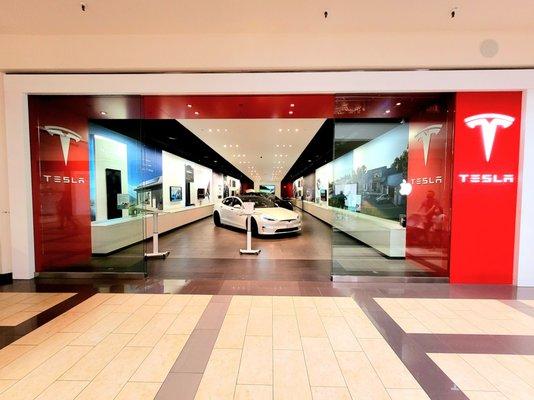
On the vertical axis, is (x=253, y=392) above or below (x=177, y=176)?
below

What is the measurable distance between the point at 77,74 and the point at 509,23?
20.9 ft

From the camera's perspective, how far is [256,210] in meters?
7.73

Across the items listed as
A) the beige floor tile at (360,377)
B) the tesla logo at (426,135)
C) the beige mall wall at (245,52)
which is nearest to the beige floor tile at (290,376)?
the beige floor tile at (360,377)

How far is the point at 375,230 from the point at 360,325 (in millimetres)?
3585

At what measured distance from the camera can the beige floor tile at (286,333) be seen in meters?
2.30

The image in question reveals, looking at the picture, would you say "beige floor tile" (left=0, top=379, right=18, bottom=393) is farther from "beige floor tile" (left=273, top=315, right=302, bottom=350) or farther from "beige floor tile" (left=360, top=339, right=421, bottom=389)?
"beige floor tile" (left=360, top=339, right=421, bottom=389)

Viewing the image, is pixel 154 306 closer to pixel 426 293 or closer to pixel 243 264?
pixel 243 264

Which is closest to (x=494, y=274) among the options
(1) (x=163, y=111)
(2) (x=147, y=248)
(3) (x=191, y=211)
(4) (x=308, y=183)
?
(1) (x=163, y=111)

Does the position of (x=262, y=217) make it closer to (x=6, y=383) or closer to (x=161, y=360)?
(x=161, y=360)

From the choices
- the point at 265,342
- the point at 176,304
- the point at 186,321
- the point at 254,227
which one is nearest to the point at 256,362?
the point at 265,342

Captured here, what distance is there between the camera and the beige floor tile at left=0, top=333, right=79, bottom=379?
6.40ft

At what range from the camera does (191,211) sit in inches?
397

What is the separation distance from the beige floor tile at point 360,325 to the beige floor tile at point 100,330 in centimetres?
250

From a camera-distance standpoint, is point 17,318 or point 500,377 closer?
point 500,377
